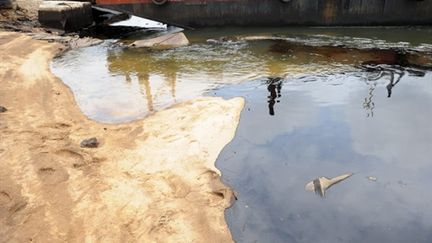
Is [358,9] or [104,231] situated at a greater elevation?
[358,9]

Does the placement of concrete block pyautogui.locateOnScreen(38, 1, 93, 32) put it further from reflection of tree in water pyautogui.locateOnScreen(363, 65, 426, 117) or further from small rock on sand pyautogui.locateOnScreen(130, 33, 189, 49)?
reflection of tree in water pyautogui.locateOnScreen(363, 65, 426, 117)

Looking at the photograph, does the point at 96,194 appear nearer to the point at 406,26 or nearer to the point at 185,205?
the point at 185,205

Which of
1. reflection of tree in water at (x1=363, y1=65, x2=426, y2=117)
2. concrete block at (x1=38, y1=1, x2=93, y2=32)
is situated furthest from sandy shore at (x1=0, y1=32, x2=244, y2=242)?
concrete block at (x1=38, y1=1, x2=93, y2=32)

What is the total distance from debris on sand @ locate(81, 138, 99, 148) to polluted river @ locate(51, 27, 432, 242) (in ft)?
3.41

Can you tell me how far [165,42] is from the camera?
12898 mm

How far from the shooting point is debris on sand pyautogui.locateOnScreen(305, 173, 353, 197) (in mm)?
4938

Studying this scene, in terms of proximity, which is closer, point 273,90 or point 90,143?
point 90,143

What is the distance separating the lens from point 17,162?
5258mm

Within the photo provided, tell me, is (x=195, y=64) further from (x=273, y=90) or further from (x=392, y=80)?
(x=392, y=80)

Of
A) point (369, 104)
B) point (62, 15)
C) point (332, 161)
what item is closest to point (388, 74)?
point (369, 104)

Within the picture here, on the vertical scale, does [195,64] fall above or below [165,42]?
below

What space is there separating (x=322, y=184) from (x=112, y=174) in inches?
106

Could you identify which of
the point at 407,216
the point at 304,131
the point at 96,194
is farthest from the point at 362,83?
the point at 96,194

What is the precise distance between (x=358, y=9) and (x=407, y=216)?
40.5ft
